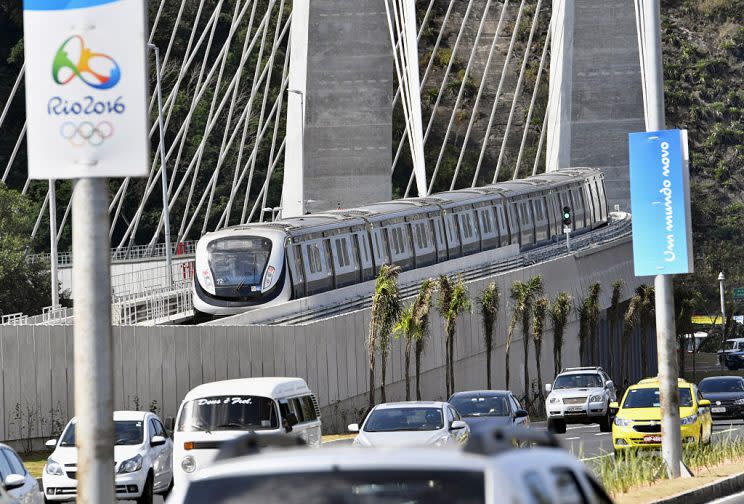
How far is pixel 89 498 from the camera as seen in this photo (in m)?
9.99

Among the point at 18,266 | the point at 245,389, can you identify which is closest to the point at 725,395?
the point at 245,389

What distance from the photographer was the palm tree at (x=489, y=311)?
55.1 meters

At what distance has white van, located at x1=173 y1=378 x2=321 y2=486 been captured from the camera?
20.6m

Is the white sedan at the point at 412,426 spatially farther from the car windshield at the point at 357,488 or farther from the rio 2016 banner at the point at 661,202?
the car windshield at the point at 357,488

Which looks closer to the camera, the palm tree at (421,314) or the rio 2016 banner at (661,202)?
the rio 2016 banner at (661,202)

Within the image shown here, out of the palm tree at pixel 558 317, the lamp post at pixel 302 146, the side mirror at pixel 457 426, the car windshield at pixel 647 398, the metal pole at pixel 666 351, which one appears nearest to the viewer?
the metal pole at pixel 666 351

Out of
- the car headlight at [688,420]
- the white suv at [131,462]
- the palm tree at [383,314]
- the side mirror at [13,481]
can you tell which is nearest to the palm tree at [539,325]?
the palm tree at [383,314]

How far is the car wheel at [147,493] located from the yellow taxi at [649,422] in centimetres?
913

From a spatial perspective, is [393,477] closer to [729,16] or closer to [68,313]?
[68,313]

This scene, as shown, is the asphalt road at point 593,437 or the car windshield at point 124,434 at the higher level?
the car windshield at point 124,434

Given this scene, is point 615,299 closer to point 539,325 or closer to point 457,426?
point 539,325

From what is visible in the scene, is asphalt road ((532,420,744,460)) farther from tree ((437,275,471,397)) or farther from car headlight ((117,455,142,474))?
car headlight ((117,455,142,474))

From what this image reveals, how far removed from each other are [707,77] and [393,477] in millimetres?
141675

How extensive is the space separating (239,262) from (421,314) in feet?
23.5
